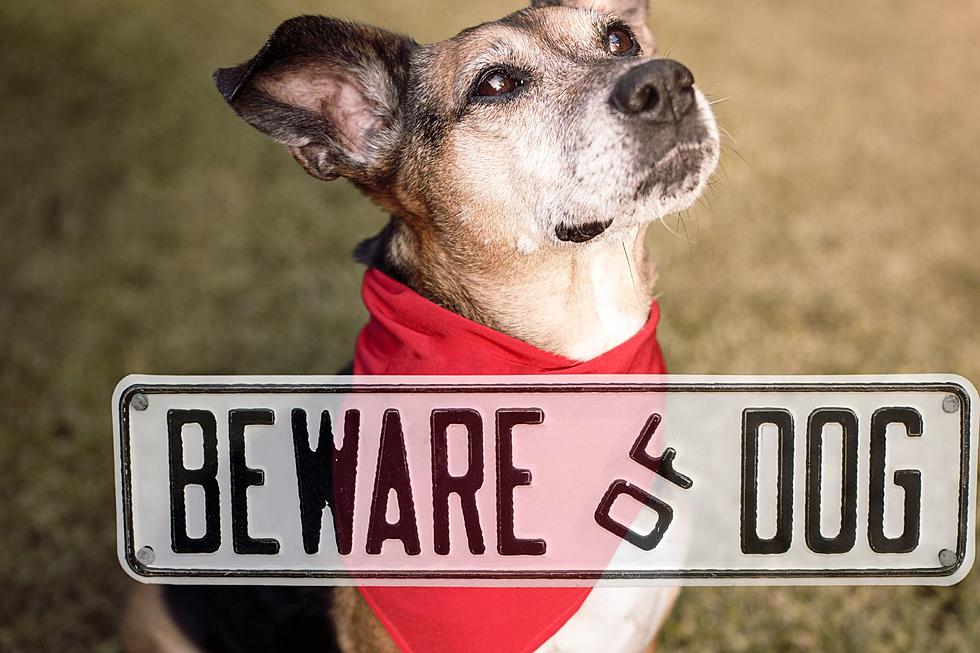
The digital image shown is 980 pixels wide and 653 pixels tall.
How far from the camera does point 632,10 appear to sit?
11.9 ft

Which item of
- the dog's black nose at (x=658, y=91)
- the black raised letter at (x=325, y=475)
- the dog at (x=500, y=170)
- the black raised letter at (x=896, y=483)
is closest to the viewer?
the black raised letter at (x=896, y=483)

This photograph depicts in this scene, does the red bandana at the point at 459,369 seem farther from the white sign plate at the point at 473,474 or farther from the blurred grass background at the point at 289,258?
the blurred grass background at the point at 289,258

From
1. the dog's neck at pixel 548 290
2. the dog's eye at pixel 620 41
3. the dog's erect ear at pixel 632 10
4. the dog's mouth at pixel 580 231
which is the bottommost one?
the dog's neck at pixel 548 290

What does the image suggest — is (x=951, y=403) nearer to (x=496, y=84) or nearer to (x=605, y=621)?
(x=605, y=621)

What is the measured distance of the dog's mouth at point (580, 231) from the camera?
2779mm

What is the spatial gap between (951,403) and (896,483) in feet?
0.75

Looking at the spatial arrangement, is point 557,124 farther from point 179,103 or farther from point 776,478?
point 179,103

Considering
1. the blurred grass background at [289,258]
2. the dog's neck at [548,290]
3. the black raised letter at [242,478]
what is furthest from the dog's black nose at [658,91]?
the blurred grass background at [289,258]

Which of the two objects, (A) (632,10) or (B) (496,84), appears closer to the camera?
(B) (496,84)

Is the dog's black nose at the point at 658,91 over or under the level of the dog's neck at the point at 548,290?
over

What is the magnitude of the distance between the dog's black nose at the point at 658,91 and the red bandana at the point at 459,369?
2.61 feet

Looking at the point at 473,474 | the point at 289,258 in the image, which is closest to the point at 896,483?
the point at 473,474

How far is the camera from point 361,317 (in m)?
6.50

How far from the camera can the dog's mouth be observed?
2.78m
